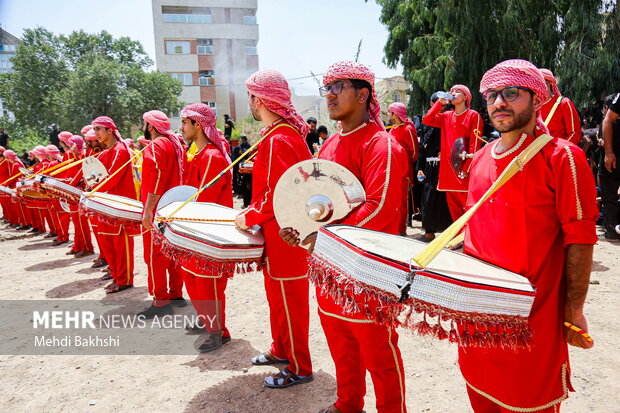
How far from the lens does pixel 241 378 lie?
356cm

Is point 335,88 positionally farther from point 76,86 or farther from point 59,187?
point 76,86

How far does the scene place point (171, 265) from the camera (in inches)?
204

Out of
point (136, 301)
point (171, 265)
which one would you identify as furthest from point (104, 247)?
point (171, 265)

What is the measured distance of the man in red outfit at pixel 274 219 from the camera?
119 inches

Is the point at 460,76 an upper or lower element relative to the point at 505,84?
upper

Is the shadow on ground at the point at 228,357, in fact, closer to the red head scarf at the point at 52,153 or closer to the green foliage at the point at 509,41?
the red head scarf at the point at 52,153

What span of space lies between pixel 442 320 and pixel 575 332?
1.93ft

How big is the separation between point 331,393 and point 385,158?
1906 millimetres

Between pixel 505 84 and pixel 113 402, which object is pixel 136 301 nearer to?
pixel 113 402

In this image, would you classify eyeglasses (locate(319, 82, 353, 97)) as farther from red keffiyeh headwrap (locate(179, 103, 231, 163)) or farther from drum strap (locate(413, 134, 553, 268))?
red keffiyeh headwrap (locate(179, 103, 231, 163))

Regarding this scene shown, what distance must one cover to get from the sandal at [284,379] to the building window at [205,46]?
1778 inches

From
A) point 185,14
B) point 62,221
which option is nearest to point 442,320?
point 62,221

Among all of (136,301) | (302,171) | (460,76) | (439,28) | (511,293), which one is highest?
(439,28)

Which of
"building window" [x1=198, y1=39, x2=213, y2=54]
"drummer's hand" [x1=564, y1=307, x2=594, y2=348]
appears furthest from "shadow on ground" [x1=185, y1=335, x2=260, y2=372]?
"building window" [x1=198, y1=39, x2=213, y2=54]
